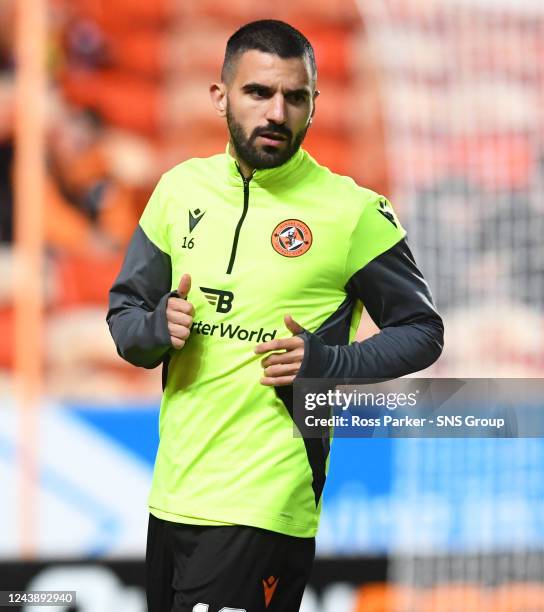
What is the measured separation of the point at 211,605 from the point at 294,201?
2.32 ft

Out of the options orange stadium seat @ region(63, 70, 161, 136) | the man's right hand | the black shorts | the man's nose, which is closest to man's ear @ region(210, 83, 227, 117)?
the man's nose

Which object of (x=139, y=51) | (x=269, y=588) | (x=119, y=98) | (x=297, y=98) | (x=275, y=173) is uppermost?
(x=139, y=51)

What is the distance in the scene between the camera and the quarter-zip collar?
83.4 inches

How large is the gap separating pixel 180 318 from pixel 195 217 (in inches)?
9.3

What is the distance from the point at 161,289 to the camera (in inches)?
85.7

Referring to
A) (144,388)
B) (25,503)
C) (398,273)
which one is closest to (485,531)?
(144,388)

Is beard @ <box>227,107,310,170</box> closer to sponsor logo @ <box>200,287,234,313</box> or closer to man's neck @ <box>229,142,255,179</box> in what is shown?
man's neck @ <box>229,142,255,179</box>

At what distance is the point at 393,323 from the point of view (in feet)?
6.94

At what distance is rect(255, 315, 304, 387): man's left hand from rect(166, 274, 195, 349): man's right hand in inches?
4.8

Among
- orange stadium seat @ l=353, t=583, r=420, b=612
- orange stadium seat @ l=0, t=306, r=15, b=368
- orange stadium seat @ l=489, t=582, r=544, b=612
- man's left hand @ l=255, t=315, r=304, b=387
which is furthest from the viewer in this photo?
orange stadium seat @ l=0, t=306, r=15, b=368

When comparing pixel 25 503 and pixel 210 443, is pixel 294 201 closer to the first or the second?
pixel 210 443

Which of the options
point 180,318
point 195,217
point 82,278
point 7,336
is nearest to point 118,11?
point 82,278
